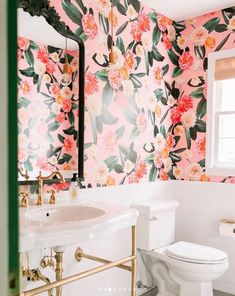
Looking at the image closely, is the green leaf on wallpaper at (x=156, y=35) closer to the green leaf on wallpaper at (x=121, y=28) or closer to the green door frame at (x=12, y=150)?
the green leaf on wallpaper at (x=121, y=28)

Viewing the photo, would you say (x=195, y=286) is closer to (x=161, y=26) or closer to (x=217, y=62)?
(x=217, y=62)

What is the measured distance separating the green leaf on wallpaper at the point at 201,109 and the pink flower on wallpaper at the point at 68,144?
135 centimetres

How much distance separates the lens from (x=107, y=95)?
231 cm

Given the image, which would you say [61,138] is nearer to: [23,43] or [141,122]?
[23,43]

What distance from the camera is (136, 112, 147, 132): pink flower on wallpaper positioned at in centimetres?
260

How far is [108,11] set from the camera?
2.31m

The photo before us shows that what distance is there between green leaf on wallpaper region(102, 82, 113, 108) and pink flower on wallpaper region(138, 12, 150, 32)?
26.6 inches

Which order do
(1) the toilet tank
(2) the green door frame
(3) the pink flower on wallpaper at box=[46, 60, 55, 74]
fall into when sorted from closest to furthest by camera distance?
(2) the green door frame → (3) the pink flower on wallpaper at box=[46, 60, 55, 74] → (1) the toilet tank

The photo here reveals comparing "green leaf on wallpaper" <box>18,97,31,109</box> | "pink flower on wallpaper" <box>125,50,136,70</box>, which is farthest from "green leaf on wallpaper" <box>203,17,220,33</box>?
"green leaf on wallpaper" <box>18,97,31,109</box>

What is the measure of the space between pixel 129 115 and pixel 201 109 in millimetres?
762

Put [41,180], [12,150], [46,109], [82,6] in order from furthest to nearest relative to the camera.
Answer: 1. [82,6]
2. [46,109]
3. [41,180]
4. [12,150]

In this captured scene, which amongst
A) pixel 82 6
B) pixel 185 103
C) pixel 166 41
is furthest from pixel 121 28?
pixel 185 103

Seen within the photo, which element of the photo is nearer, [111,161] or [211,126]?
[111,161]

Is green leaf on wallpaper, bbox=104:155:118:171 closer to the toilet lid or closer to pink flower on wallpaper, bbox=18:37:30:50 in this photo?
the toilet lid
